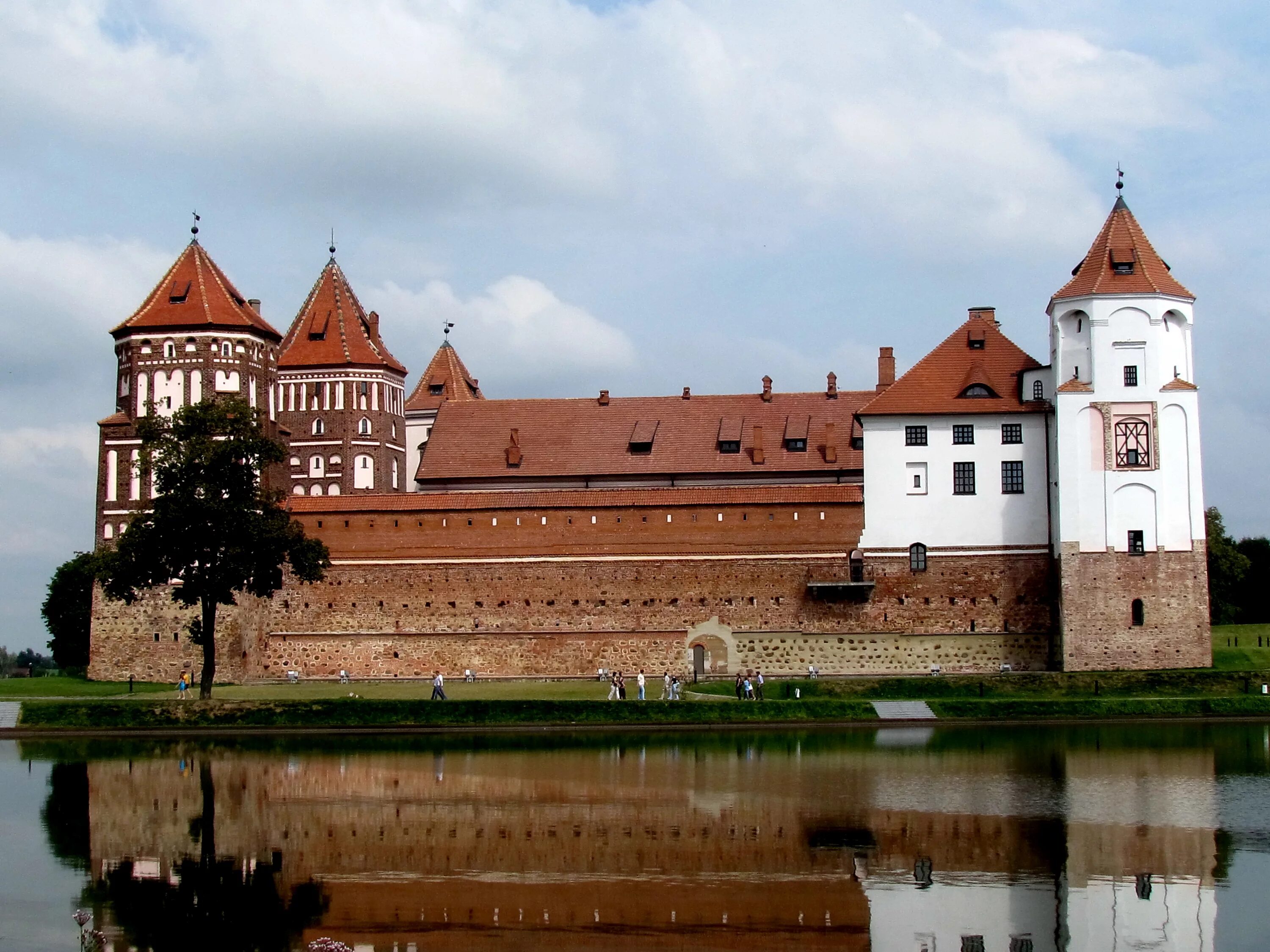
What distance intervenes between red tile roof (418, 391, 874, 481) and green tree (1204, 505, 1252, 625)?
15.6 meters

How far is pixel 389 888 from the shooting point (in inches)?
661

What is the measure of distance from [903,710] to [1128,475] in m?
10.2

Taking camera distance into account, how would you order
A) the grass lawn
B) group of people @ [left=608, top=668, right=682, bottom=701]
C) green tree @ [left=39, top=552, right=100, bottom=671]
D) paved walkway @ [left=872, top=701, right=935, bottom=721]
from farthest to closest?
1. green tree @ [left=39, top=552, right=100, bottom=671]
2. the grass lawn
3. group of people @ [left=608, top=668, right=682, bottom=701]
4. paved walkway @ [left=872, top=701, right=935, bottom=721]

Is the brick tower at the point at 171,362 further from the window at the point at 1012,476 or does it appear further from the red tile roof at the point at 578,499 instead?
the window at the point at 1012,476

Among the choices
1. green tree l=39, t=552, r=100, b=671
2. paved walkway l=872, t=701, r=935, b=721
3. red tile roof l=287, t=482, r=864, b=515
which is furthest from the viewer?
green tree l=39, t=552, r=100, b=671

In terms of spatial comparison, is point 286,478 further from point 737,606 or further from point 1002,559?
point 1002,559

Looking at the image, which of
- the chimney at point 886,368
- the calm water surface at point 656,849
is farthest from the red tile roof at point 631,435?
the calm water surface at point 656,849

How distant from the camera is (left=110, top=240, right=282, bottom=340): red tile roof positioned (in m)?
46.8

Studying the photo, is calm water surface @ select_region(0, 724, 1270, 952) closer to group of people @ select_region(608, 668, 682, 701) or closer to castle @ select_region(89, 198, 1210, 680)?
group of people @ select_region(608, 668, 682, 701)

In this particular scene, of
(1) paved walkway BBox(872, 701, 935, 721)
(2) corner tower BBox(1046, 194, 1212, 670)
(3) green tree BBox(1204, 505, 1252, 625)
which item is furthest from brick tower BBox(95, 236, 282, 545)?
(3) green tree BBox(1204, 505, 1252, 625)

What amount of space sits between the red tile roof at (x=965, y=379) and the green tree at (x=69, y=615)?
34914 mm

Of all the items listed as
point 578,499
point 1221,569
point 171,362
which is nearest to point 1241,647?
point 1221,569

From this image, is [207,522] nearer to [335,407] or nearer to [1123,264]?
[335,407]

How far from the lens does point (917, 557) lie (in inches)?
1655
